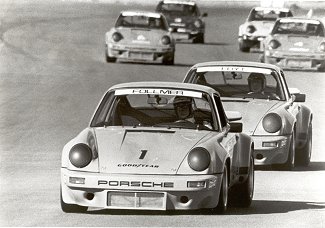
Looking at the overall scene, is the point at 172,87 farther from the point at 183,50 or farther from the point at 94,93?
the point at 183,50

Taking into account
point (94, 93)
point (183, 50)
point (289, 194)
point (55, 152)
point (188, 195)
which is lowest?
point (183, 50)

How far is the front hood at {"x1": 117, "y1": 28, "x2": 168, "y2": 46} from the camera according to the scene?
3250cm

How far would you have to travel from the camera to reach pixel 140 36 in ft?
107

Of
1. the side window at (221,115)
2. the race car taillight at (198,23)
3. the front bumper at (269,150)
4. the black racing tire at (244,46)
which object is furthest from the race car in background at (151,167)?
the race car taillight at (198,23)

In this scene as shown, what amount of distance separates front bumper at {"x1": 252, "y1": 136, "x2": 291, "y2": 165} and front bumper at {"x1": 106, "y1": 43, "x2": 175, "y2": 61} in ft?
55.7

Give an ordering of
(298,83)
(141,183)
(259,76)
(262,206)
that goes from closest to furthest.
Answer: (141,183) → (262,206) → (259,76) → (298,83)

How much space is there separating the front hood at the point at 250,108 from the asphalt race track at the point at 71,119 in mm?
541

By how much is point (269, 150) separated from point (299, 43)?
56.2 feet

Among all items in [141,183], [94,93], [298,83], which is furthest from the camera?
[298,83]

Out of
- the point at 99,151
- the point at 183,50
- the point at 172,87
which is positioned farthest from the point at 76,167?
the point at 183,50

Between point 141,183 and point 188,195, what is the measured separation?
1.31 ft

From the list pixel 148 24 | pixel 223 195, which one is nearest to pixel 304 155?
pixel 223 195

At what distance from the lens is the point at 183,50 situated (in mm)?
40062

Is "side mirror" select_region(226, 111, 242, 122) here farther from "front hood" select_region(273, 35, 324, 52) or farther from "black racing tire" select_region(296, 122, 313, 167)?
"front hood" select_region(273, 35, 324, 52)
